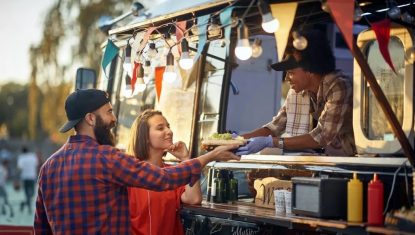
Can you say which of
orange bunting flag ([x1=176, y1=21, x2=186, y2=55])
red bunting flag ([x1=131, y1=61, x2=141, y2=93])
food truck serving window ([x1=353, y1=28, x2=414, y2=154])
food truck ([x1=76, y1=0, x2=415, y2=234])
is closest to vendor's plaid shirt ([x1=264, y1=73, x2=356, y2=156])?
food truck ([x1=76, y1=0, x2=415, y2=234])

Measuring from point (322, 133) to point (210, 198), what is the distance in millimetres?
1169

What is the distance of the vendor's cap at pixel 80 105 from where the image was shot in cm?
521

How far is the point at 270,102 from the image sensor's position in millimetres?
8000

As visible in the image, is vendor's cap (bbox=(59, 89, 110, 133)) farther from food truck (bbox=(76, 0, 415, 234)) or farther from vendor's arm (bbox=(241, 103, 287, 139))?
vendor's arm (bbox=(241, 103, 287, 139))

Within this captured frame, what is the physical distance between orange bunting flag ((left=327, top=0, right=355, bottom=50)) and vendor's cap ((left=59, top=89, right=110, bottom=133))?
6.15 feet

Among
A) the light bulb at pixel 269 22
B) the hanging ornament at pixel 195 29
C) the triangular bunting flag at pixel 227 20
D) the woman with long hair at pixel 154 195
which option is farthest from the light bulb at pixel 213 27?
the woman with long hair at pixel 154 195

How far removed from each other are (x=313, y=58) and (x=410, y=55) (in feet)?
5.21

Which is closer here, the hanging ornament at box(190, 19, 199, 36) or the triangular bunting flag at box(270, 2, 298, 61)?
the triangular bunting flag at box(270, 2, 298, 61)

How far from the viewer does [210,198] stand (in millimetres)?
6230

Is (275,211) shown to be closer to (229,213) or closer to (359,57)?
(229,213)

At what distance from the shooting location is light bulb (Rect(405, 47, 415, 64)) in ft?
15.2

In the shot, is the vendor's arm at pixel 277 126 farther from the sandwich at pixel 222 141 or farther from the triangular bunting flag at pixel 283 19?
the triangular bunting flag at pixel 283 19

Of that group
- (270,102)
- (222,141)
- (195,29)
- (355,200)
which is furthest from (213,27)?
(270,102)

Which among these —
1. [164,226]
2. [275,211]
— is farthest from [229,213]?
[164,226]
